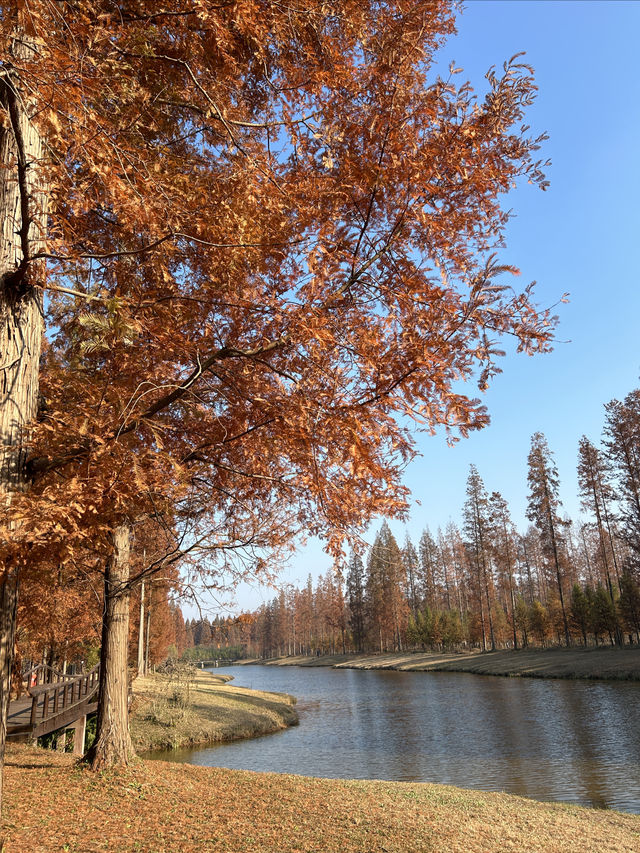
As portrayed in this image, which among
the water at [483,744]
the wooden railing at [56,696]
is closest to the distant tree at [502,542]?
the water at [483,744]

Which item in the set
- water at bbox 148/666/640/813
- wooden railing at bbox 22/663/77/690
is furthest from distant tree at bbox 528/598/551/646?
wooden railing at bbox 22/663/77/690

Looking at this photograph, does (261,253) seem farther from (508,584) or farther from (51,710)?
(508,584)

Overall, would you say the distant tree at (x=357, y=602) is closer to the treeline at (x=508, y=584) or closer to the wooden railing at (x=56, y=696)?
the treeline at (x=508, y=584)

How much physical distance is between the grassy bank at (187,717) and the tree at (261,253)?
59.2 ft

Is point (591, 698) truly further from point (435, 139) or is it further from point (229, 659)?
point (229, 659)

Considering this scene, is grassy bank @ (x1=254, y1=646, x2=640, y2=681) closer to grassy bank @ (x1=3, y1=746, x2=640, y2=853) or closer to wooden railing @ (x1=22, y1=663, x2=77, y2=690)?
grassy bank @ (x1=3, y1=746, x2=640, y2=853)

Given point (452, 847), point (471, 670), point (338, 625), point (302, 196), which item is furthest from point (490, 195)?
point (338, 625)

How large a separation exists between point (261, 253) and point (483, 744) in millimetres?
18513

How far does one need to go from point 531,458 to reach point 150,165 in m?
48.7

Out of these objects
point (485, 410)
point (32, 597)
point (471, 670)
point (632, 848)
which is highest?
point (485, 410)

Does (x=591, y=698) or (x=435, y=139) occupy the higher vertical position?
(x=435, y=139)

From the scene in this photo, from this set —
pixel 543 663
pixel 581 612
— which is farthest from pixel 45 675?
pixel 581 612

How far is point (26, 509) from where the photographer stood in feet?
11.9

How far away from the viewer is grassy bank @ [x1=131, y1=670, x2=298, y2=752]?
1972cm
